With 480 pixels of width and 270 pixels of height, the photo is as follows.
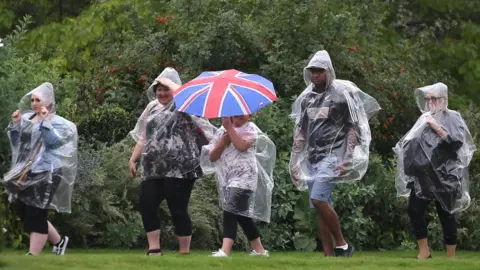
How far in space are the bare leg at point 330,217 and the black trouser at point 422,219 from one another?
3.15ft

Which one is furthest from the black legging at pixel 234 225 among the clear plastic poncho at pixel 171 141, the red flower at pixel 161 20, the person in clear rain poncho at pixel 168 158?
the red flower at pixel 161 20

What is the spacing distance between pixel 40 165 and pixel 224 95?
1.97 metres

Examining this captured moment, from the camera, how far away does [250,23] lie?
1769cm

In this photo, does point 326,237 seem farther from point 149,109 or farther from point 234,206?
point 149,109

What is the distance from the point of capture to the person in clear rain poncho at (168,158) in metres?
12.1

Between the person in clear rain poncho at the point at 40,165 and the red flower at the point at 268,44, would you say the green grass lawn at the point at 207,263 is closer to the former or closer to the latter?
the person in clear rain poncho at the point at 40,165

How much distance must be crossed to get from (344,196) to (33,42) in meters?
9.20

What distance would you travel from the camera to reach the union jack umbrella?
11.5 metres

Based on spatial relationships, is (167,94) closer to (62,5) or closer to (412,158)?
(412,158)

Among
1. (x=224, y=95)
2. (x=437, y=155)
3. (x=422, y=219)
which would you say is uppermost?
(x=224, y=95)

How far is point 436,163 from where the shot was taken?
42.1ft

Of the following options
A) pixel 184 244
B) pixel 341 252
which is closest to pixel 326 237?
pixel 341 252

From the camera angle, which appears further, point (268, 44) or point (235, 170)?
point (268, 44)

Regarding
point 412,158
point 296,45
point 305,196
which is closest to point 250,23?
point 296,45
